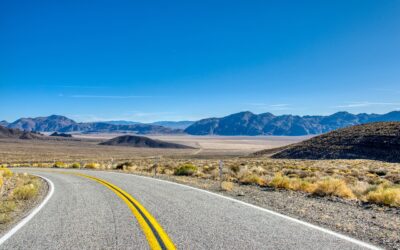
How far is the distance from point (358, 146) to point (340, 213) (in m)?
48.9

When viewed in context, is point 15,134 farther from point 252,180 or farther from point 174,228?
point 174,228

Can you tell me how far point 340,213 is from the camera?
28.0 feet

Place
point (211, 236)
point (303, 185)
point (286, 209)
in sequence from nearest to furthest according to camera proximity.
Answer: point (211, 236) → point (286, 209) → point (303, 185)

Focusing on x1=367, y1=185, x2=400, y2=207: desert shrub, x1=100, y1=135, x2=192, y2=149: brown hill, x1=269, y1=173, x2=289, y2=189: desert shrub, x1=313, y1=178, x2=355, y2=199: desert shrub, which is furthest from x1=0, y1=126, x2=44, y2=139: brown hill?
x1=367, y1=185, x2=400, y2=207: desert shrub

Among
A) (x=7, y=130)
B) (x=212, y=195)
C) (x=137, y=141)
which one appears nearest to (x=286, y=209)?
(x=212, y=195)

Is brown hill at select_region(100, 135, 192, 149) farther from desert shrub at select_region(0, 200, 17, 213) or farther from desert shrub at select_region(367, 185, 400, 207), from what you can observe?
desert shrub at select_region(367, 185, 400, 207)

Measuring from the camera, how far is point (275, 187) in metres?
14.3

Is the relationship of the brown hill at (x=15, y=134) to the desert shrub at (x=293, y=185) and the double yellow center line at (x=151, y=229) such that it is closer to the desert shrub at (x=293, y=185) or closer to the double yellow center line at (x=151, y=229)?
the desert shrub at (x=293, y=185)

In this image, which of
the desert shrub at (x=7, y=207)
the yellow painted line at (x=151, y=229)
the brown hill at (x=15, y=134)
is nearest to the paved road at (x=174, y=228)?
the yellow painted line at (x=151, y=229)

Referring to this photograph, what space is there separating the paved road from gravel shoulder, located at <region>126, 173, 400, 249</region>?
0.68 m

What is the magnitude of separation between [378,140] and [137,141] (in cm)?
11931

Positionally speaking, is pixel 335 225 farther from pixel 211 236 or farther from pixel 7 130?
pixel 7 130

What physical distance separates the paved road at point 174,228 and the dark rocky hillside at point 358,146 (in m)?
43.4

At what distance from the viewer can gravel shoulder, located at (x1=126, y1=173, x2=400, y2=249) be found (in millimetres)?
6422
